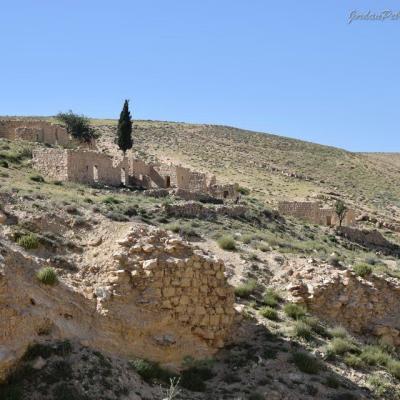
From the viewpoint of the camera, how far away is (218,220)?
78.9 feet

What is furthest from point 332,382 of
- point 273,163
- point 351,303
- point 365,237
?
point 273,163

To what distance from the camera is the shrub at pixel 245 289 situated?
47.8 ft

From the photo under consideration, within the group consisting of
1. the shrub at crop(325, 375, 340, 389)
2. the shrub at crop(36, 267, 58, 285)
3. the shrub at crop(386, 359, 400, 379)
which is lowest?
the shrub at crop(386, 359, 400, 379)

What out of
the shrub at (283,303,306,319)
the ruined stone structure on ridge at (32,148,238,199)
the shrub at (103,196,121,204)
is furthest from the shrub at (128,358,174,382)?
the ruined stone structure on ridge at (32,148,238,199)

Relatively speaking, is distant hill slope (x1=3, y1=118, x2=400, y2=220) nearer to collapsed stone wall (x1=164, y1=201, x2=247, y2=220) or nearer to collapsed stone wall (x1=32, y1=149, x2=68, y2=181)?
collapsed stone wall (x1=164, y1=201, x2=247, y2=220)

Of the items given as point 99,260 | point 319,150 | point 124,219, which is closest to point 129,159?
point 124,219

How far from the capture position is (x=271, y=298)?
48.0 feet

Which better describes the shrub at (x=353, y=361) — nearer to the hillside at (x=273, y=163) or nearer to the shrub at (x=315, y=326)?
the shrub at (x=315, y=326)

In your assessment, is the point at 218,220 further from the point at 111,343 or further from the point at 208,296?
the point at 111,343

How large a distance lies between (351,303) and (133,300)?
6005mm

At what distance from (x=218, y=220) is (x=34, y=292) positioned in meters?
14.1

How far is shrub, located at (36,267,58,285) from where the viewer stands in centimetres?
1090

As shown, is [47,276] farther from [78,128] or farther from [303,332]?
[78,128]

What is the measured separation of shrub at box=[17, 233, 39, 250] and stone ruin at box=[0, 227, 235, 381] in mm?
595
